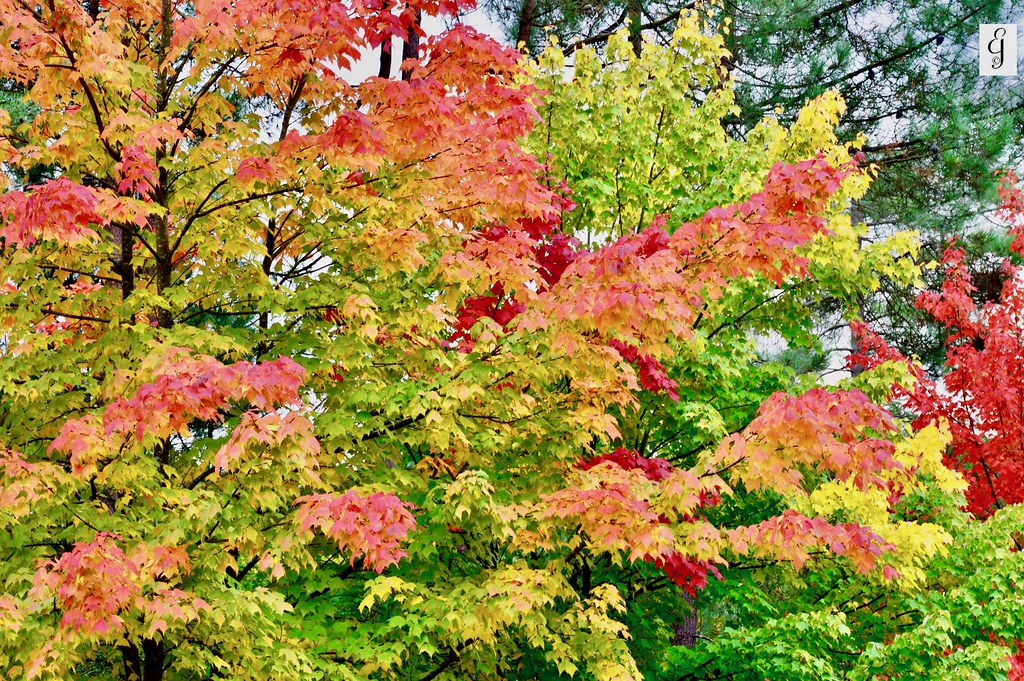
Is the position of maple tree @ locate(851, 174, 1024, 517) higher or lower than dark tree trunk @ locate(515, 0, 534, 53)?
lower

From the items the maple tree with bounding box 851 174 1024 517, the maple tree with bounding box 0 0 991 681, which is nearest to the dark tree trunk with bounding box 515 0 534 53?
the maple tree with bounding box 851 174 1024 517

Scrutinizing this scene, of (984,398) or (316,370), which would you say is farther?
(984,398)

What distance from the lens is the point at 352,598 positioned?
882cm

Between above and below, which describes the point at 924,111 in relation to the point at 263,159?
above

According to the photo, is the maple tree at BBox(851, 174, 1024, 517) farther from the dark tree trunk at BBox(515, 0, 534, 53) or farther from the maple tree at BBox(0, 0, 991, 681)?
the dark tree trunk at BBox(515, 0, 534, 53)

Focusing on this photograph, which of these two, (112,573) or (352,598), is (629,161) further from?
(112,573)

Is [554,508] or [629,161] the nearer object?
[554,508]

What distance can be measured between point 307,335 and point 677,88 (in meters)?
5.79

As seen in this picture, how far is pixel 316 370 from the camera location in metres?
7.38

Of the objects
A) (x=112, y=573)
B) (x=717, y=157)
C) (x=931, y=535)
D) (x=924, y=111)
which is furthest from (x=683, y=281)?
(x=924, y=111)

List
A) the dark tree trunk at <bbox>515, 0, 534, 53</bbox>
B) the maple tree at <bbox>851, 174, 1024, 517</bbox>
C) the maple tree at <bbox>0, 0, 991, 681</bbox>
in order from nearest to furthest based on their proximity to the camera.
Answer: the maple tree at <bbox>0, 0, 991, 681</bbox>, the maple tree at <bbox>851, 174, 1024, 517</bbox>, the dark tree trunk at <bbox>515, 0, 534, 53</bbox>

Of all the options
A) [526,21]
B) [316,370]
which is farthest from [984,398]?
[526,21]

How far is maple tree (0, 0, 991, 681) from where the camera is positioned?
602 cm

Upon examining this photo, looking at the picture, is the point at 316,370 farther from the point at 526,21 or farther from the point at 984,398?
the point at 526,21
